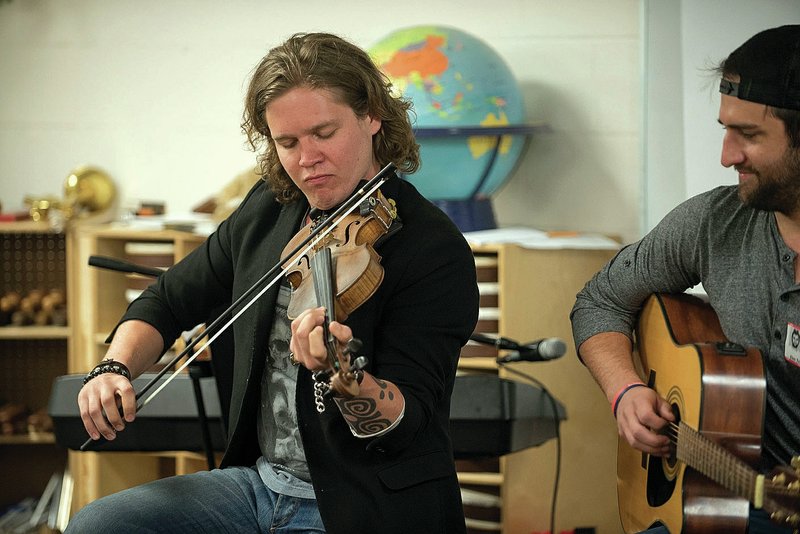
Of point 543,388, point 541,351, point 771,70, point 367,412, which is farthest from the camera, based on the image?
point 543,388

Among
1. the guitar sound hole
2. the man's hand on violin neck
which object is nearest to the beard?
the guitar sound hole

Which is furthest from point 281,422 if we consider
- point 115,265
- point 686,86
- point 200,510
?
point 686,86

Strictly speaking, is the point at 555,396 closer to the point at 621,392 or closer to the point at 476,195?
the point at 476,195

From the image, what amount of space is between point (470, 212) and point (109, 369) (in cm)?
142

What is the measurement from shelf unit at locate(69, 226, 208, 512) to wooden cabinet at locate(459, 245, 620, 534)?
83 centimetres

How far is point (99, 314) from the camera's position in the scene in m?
2.96

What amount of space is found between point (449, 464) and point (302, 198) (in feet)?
1.72

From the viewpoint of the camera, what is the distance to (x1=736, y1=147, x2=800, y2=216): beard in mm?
1522

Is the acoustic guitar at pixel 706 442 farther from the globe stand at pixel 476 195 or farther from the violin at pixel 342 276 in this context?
the globe stand at pixel 476 195

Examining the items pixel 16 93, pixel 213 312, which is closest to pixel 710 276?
pixel 213 312

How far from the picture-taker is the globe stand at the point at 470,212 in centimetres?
283

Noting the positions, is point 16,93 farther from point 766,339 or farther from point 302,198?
point 766,339

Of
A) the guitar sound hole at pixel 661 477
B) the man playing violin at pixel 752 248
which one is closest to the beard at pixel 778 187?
the man playing violin at pixel 752 248

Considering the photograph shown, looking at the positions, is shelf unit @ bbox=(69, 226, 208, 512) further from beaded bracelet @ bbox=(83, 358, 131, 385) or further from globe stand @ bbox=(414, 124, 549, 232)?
beaded bracelet @ bbox=(83, 358, 131, 385)
